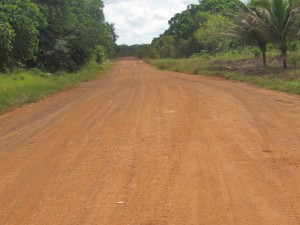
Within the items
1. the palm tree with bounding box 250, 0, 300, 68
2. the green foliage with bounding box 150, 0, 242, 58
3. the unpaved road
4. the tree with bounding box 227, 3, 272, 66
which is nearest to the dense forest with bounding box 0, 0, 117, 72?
the unpaved road

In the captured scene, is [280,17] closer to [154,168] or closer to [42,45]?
[42,45]

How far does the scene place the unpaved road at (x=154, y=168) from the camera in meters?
4.55

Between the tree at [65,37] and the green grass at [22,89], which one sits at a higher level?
the tree at [65,37]

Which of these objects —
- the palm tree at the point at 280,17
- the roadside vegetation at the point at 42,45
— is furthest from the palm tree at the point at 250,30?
the roadside vegetation at the point at 42,45

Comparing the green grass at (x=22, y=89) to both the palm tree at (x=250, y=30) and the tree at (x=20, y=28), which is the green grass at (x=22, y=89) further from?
the palm tree at (x=250, y=30)

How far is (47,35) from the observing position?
98.5 ft

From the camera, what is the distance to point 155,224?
13.9 feet

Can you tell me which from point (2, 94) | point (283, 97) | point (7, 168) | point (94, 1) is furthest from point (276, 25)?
point (94, 1)

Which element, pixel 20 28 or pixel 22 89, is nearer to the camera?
→ pixel 22 89

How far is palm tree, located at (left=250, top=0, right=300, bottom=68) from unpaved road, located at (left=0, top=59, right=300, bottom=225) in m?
12.7

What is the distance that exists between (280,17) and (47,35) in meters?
15.4

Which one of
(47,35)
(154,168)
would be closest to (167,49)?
(47,35)

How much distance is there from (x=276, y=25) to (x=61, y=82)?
1182 cm

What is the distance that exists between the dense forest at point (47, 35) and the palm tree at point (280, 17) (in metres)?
12.2
